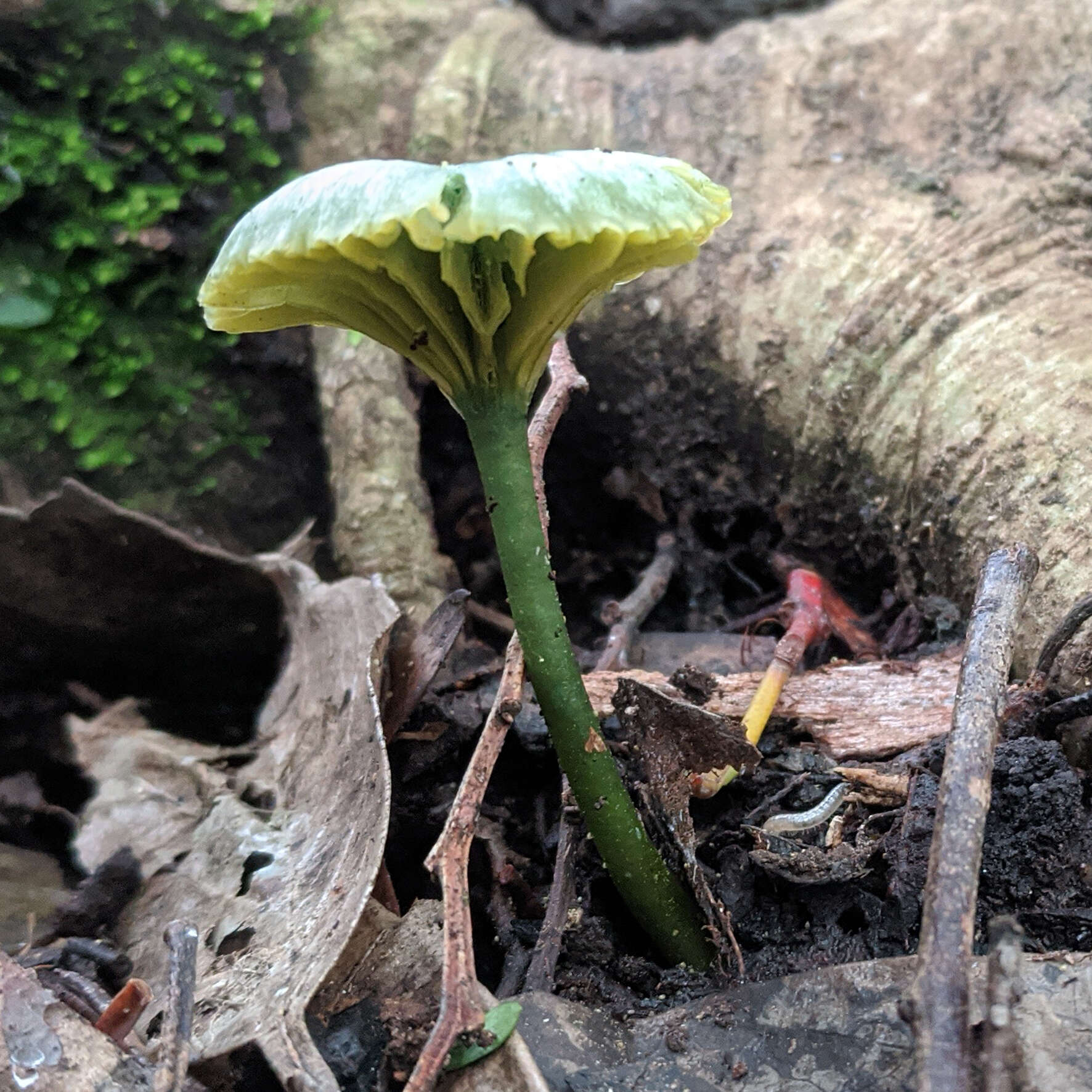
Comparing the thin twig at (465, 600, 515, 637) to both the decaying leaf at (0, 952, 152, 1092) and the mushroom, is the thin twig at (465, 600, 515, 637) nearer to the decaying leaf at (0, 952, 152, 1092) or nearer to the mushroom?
the mushroom

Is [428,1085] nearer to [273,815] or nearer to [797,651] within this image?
[273,815]

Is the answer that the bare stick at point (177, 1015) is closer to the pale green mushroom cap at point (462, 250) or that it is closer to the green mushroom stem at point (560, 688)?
the green mushroom stem at point (560, 688)

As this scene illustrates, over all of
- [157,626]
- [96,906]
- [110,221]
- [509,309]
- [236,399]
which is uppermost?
[110,221]

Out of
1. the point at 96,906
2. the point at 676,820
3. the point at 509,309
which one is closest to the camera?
the point at 509,309

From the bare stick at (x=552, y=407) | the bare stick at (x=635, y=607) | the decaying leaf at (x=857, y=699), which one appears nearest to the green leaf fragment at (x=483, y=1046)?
the decaying leaf at (x=857, y=699)

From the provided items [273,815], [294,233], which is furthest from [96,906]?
[294,233]

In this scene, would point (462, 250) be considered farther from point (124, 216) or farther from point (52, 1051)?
point (124, 216)

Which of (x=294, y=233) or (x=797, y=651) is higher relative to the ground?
(x=294, y=233)
